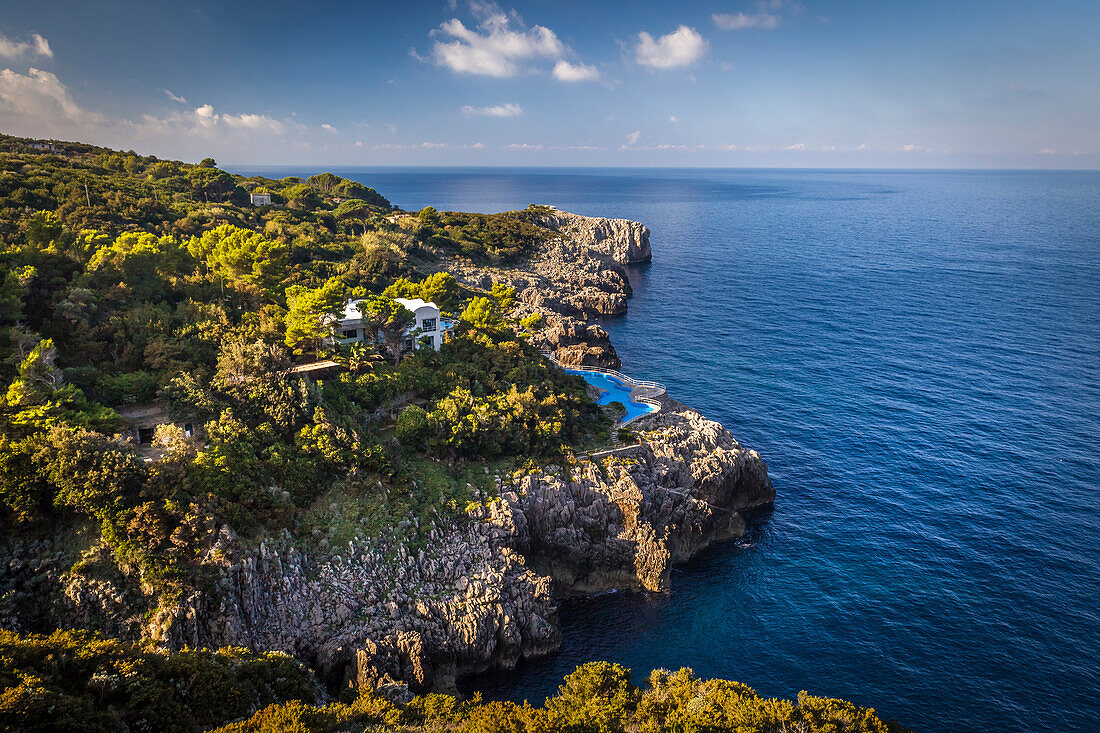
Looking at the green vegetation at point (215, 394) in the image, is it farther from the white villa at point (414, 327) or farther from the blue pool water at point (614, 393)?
the blue pool water at point (614, 393)

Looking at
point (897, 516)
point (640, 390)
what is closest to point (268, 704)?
point (640, 390)

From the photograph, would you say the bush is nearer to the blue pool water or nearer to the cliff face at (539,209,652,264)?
the blue pool water

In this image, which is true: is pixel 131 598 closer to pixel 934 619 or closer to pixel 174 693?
pixel 174 693

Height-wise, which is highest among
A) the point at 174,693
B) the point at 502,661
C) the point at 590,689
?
the point at 174,693

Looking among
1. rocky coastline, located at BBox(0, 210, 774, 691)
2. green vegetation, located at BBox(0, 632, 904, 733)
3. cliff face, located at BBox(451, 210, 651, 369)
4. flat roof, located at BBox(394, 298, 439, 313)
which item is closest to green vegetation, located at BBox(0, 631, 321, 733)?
green vegetation, located at BBox(0, 632, 904, 733)

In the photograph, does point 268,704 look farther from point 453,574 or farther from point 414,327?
point 414,327

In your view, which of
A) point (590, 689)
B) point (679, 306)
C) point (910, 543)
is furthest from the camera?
point (679, 306)

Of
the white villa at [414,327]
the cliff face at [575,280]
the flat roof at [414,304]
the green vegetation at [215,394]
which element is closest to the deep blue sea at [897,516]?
the cliff face at [575,280]

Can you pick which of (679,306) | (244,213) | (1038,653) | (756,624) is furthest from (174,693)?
(679,306)
